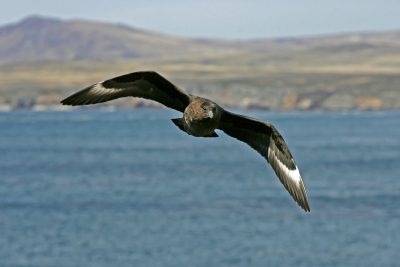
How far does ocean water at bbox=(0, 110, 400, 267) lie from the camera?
3178 cm

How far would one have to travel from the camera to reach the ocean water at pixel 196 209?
104 ft

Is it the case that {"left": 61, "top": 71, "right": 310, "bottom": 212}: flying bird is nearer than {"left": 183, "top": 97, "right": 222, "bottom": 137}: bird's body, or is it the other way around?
{"left": 183, "top": 97, "right": 222, "bottom": 137}: bird's body

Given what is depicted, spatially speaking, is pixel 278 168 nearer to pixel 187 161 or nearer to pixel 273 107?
pixel 187 161

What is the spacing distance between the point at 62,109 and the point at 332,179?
150268 millimetres

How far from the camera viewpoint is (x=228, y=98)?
14112 cm

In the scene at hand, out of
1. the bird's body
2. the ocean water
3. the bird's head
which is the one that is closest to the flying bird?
the bird's body

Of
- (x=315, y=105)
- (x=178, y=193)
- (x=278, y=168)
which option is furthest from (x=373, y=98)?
(x=278, y=168)

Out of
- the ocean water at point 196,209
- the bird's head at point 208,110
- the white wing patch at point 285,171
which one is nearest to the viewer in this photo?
the bird's head at point 208,110

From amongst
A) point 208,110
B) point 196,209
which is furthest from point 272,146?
point 196,209

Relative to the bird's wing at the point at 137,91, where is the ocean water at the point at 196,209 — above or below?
below

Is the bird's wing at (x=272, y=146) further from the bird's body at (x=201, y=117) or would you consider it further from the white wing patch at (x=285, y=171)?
the bird's body at (x=201, y=117)

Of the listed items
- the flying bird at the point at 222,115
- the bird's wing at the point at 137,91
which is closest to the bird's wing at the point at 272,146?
the flying bird at the point at 222,115

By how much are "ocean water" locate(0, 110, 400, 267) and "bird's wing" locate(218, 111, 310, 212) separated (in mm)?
20348

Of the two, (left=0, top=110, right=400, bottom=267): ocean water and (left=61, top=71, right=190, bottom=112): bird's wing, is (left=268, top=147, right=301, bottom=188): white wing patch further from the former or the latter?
(left=0, top=110, right=400, bottom=267): ocean water
